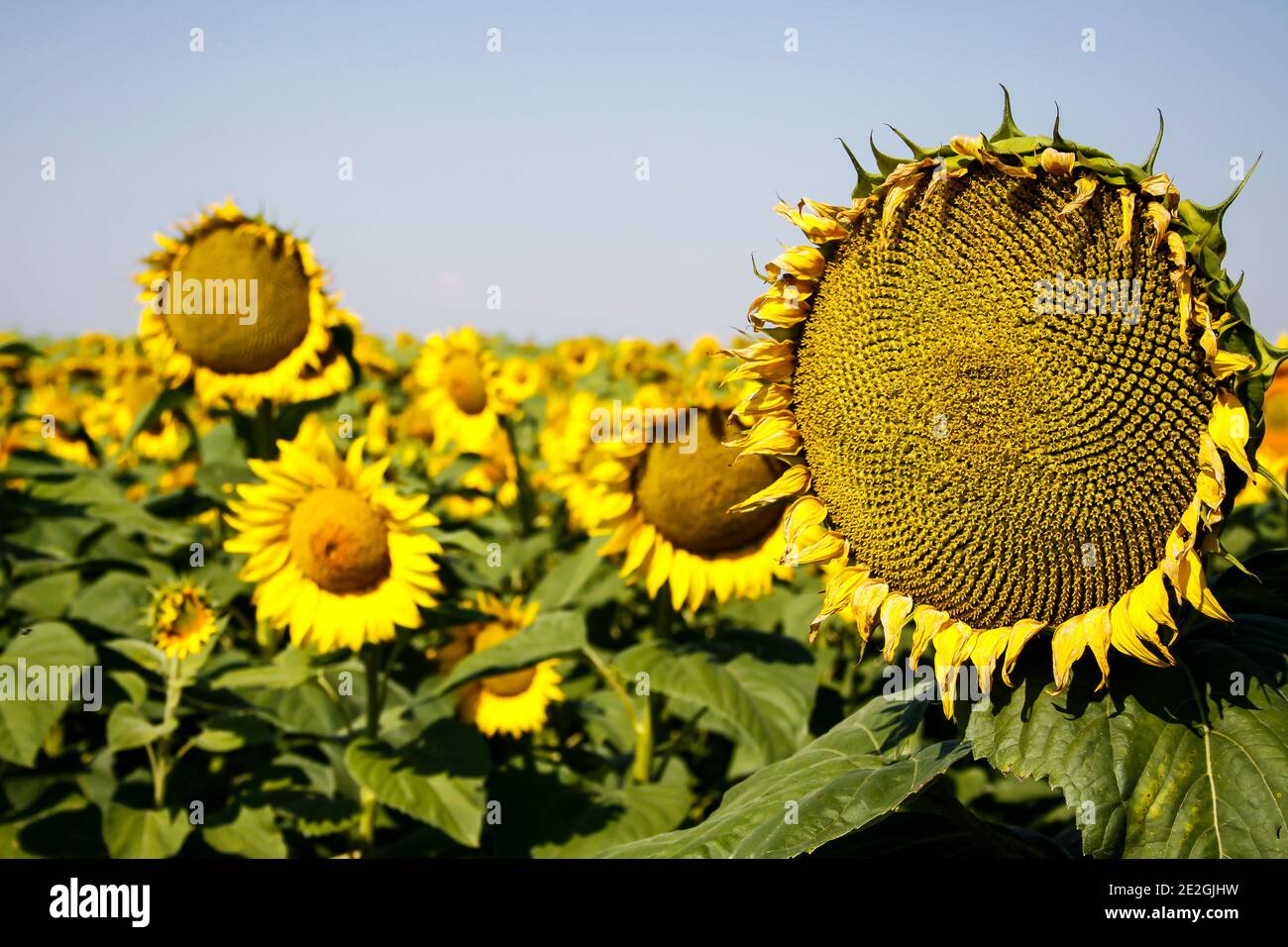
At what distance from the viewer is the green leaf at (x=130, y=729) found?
3619 mm

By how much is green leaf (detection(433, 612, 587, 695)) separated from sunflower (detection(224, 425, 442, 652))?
232 millimetres

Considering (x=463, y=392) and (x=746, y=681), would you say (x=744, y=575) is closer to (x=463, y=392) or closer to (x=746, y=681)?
(x=746, y=681)

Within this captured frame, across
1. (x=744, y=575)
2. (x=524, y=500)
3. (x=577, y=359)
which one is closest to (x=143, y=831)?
(x=744, y=575)

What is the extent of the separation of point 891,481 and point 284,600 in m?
2.45

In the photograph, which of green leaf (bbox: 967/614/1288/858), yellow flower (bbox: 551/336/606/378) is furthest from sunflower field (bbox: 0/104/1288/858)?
yellow flower (bbox: 551/336/606/378)

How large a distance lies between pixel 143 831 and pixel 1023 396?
10.00 feet

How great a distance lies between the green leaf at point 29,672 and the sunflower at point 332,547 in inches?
22.0

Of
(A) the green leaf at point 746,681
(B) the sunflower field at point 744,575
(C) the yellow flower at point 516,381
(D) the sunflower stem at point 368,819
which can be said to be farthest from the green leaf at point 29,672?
(C) the yellow flower at point 516,381

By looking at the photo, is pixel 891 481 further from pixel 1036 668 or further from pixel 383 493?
pixel 383 493

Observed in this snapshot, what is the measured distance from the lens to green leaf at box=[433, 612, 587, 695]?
3.62m

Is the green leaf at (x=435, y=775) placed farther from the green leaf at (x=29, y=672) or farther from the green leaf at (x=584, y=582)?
the green leaf at (x=29, y=672)

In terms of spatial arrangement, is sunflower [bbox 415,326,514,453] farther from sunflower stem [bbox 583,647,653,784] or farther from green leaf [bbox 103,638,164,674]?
green leaf [bbox 103,638,164,674]

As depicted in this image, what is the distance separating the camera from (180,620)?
3723 mm
